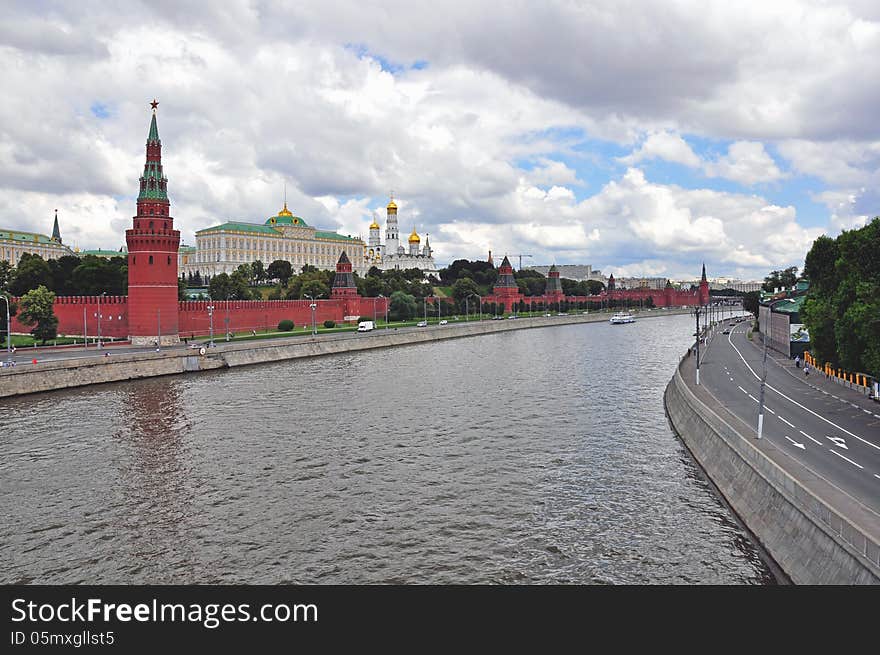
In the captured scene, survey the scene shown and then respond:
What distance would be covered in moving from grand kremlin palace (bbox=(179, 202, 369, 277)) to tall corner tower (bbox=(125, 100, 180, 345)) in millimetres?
86085

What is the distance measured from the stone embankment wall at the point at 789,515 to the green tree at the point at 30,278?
7103cm

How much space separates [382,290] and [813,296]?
74633 mm

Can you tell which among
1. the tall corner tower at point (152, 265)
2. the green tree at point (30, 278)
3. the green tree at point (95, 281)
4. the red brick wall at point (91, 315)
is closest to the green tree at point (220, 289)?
the green tree at point (95, 281)

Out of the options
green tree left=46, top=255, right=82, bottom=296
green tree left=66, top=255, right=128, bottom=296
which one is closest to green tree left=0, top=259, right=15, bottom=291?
green tree left=46, top=255, right=82, bottom=296

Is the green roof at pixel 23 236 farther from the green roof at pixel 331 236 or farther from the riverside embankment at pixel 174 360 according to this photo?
the riverside embankment at pixel 174 360

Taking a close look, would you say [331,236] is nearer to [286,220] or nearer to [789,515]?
[286,220]

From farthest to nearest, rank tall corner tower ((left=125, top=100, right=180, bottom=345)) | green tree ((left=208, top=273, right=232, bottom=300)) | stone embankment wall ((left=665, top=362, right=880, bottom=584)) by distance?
green tree ((left=208, top=273, right=232, bottom=300))
tall corner tower ((left=125, top=100, right=180, bottom=345))
stone embankment wall ((left=665, top=362, right=880, bottom=584))

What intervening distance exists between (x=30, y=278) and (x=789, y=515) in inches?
3055

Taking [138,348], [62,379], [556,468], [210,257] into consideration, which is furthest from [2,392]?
[210,257]

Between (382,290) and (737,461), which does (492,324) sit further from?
(737,461)

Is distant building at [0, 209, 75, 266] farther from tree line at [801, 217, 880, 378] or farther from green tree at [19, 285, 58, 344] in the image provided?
tree line at [801, 217, 880, 378]

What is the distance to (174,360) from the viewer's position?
2013 inches

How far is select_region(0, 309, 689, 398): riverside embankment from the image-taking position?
4119cm

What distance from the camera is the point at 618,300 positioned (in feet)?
593
